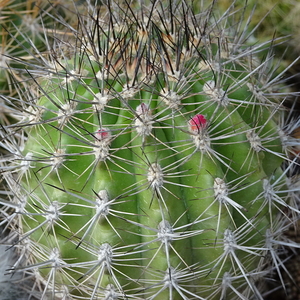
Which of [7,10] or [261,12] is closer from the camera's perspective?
[7,10]

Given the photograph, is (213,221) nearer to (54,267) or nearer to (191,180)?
(191,180)

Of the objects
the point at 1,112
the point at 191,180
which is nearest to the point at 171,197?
the point at 191,180

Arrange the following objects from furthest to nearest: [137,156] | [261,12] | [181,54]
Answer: [261,12], [181,54], [137,156]

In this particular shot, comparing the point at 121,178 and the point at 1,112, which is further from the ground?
the point at 121,178

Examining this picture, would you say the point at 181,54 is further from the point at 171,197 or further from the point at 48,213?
the point at 48,213

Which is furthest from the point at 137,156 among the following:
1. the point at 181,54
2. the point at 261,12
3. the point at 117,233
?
the point at 261,12

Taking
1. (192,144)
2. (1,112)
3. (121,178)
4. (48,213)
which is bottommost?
(1,112)

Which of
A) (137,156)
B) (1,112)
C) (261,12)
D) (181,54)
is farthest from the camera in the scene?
(261,12)
